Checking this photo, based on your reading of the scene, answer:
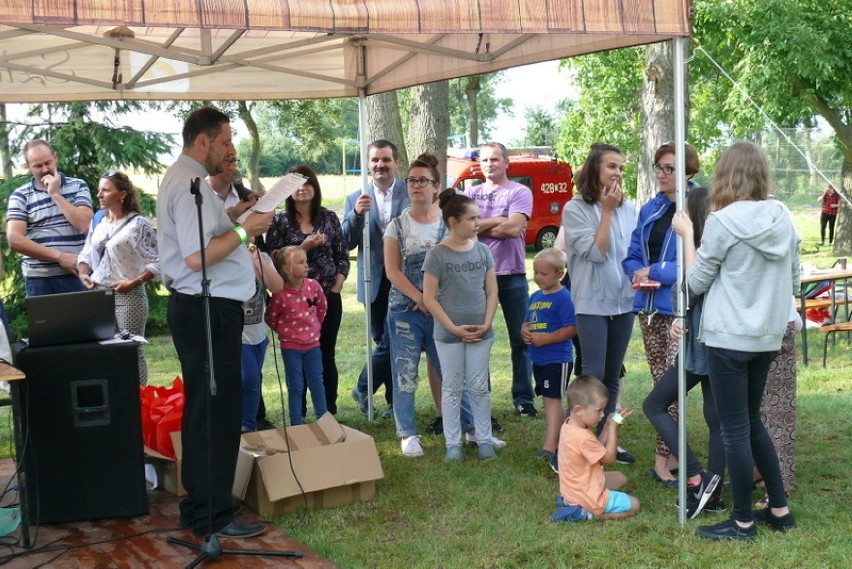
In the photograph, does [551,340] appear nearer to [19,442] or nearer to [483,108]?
[19,442]

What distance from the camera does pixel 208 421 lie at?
4.14 m

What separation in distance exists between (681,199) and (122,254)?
138 inches

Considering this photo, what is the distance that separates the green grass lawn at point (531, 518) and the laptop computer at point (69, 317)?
846 mm

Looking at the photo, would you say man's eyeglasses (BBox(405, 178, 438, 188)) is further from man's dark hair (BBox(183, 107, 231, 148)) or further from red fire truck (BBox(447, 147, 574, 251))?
red fire truck (BBox(447, 147, 574, 251))

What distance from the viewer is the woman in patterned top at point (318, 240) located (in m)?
6.30

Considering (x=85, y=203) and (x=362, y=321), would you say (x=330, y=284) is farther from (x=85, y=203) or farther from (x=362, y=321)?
(x=362, y=321)

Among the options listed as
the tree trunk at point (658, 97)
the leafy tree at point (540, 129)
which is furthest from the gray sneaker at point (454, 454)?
the leafy tree at point (540, 129)

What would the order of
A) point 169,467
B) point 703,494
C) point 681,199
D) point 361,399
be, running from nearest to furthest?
point 681,199
point 703,494
point 169,467
point 361,399

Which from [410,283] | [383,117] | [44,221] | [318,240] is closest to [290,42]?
[318,240]

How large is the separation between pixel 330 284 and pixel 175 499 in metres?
1.82

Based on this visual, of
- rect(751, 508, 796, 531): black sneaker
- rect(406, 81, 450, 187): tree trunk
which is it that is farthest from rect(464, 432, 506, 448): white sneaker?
rect(406, 81, 450, 187): tree trunk

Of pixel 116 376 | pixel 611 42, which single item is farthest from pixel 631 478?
pixel 116 376

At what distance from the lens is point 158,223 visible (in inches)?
167

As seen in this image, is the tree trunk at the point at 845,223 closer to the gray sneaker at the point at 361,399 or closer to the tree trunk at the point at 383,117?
the tree trunk at the point at 383,117
